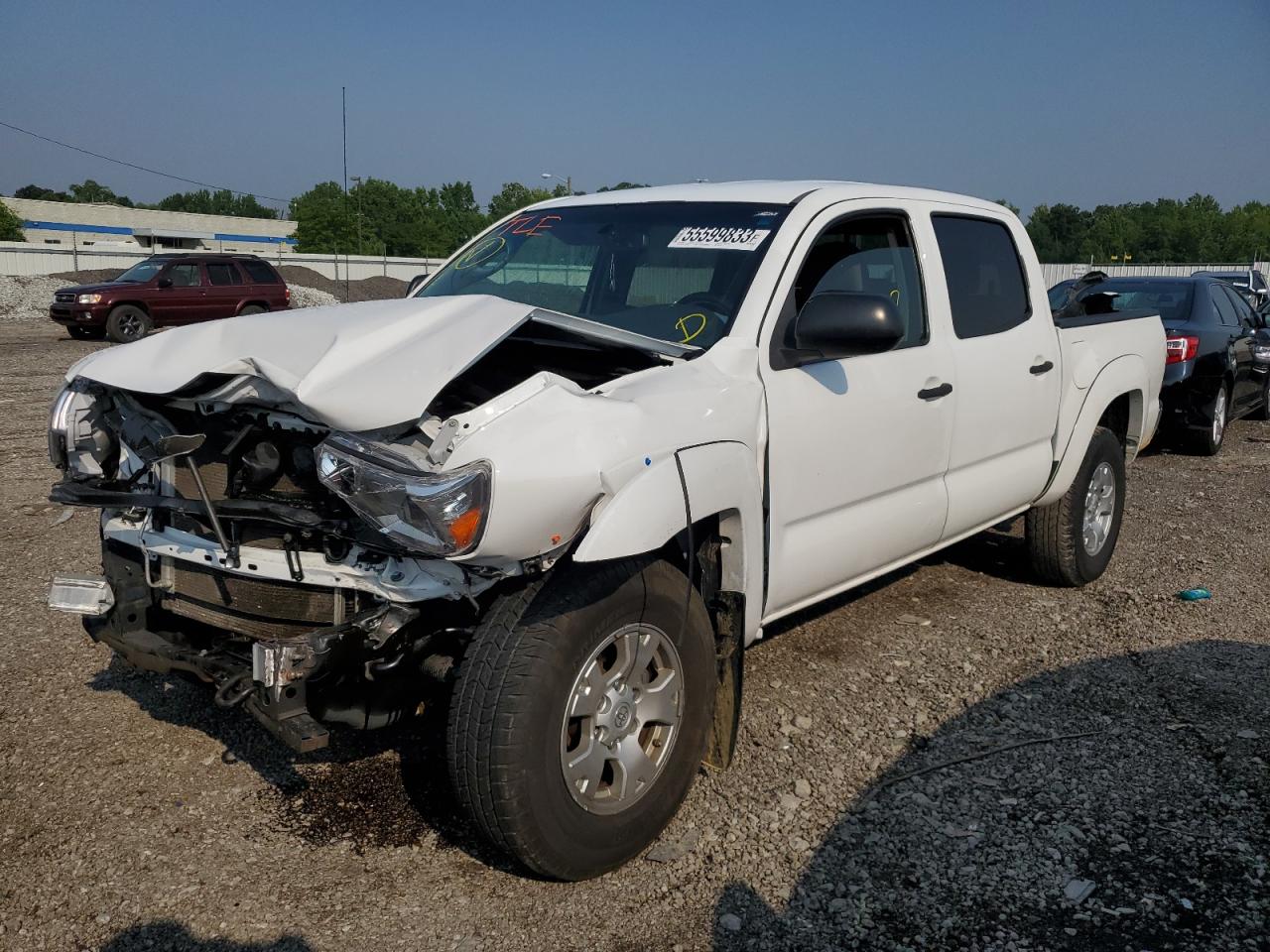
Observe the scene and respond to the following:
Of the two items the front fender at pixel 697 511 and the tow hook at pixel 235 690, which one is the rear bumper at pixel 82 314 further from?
the front fender at pixel 697 511

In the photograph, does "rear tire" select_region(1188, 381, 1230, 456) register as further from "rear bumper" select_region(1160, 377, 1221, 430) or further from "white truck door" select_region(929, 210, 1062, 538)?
"white truck door" select_region(929, 210, 1062, 538)

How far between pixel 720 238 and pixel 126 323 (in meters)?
20.4

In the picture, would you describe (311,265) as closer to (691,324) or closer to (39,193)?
(691,324)

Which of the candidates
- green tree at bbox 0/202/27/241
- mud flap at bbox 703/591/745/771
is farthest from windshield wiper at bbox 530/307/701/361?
green tree at bbox 0/202/27/241

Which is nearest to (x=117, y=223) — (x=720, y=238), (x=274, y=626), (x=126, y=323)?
(x=126, y=323)

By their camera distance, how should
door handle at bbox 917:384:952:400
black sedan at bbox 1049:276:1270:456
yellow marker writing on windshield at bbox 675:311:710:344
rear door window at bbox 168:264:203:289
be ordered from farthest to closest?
rear door window at bbox 168:264:203:289 < black sedan at bbox 1049:276:1270:456 < door handle at bbox 917:384:952:400 < yellow marker writing on windshield at bbox 675:311:710:344

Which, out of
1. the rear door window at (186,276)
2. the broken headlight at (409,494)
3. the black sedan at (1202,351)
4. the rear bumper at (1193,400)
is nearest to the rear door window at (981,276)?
the broken headlight at (409,494)

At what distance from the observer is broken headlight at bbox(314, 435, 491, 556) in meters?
2.54

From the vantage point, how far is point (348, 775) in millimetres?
3678

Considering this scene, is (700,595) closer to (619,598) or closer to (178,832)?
(619,598)

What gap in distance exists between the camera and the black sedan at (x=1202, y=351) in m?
10.1

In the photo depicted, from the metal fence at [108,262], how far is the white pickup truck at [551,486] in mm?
33934

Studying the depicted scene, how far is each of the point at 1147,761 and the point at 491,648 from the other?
251 cm

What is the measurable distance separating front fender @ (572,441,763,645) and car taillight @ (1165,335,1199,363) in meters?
7.99
